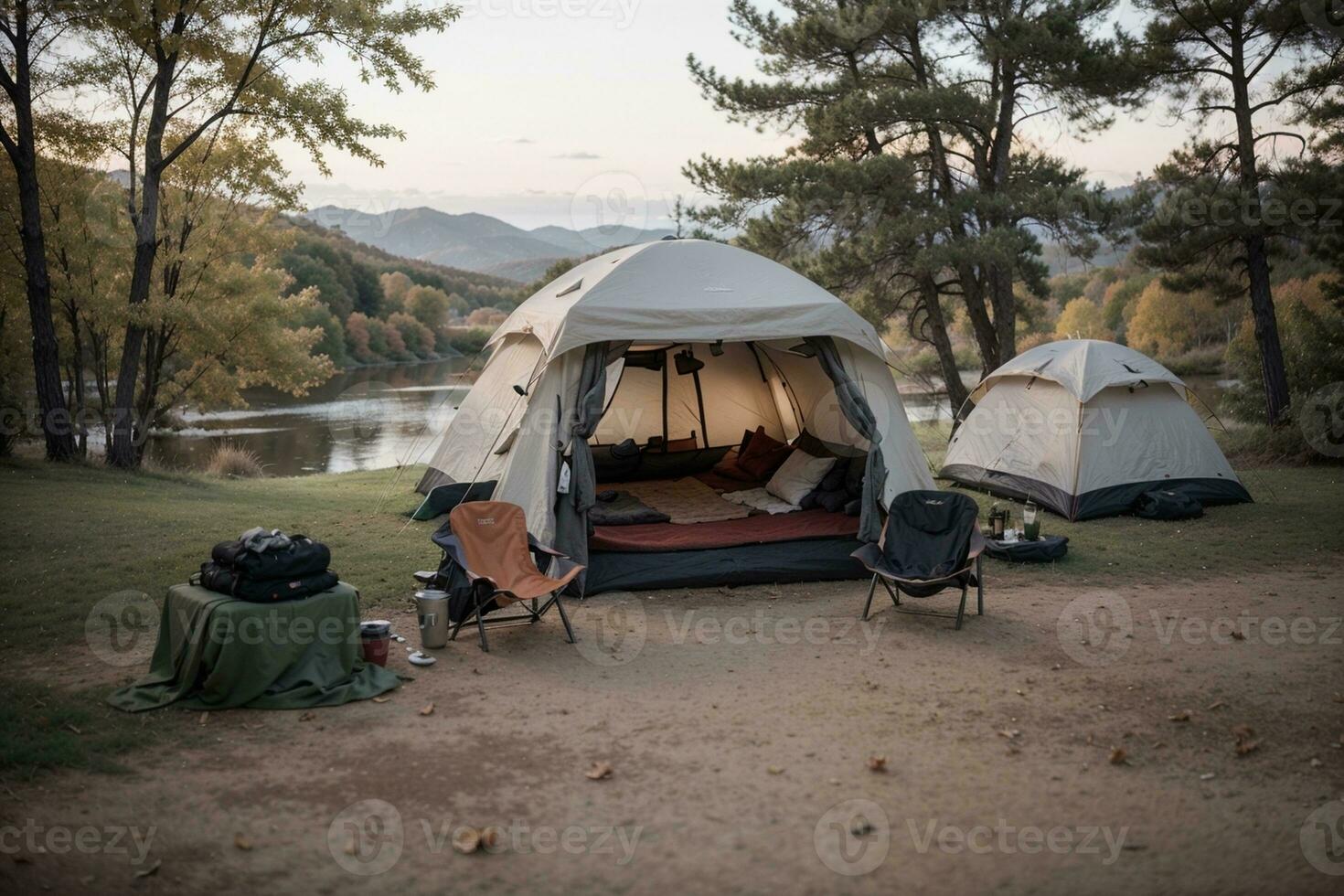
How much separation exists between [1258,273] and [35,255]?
15.3 m

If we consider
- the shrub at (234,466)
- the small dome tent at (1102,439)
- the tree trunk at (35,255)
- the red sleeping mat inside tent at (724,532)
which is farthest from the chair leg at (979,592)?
the shrub at (234,466)

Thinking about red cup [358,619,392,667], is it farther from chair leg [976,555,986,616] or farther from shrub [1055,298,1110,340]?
shrub [1055,298,1110,340]

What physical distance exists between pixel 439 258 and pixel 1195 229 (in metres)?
71.6

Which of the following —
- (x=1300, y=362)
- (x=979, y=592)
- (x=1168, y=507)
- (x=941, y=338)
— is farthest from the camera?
(x=941, y=338)

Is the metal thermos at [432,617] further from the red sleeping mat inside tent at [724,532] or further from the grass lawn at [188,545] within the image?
the red sleeping mat inside tent at [724,532]

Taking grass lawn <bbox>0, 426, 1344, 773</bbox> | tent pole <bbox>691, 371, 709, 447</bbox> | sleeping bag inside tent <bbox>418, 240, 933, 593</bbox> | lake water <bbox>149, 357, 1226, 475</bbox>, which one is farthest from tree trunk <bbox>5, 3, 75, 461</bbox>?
tent pole <bbox>691, 371, 709, 447</bbox>

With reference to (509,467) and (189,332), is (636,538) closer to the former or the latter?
(509,467)

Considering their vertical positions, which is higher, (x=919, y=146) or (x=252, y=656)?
(x=919, y=146)

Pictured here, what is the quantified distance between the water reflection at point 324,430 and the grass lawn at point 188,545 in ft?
6.55

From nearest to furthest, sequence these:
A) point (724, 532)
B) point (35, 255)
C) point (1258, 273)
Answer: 1. point (724, 532)
2. point (35, 255)
3. point (1258, 273)

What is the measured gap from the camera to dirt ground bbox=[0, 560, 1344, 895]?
3.01 metres

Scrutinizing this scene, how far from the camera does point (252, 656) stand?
14.4ft

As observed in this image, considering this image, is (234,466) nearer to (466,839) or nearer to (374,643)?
(374,643)

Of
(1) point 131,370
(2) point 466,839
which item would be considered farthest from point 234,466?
(2) point 466,839
